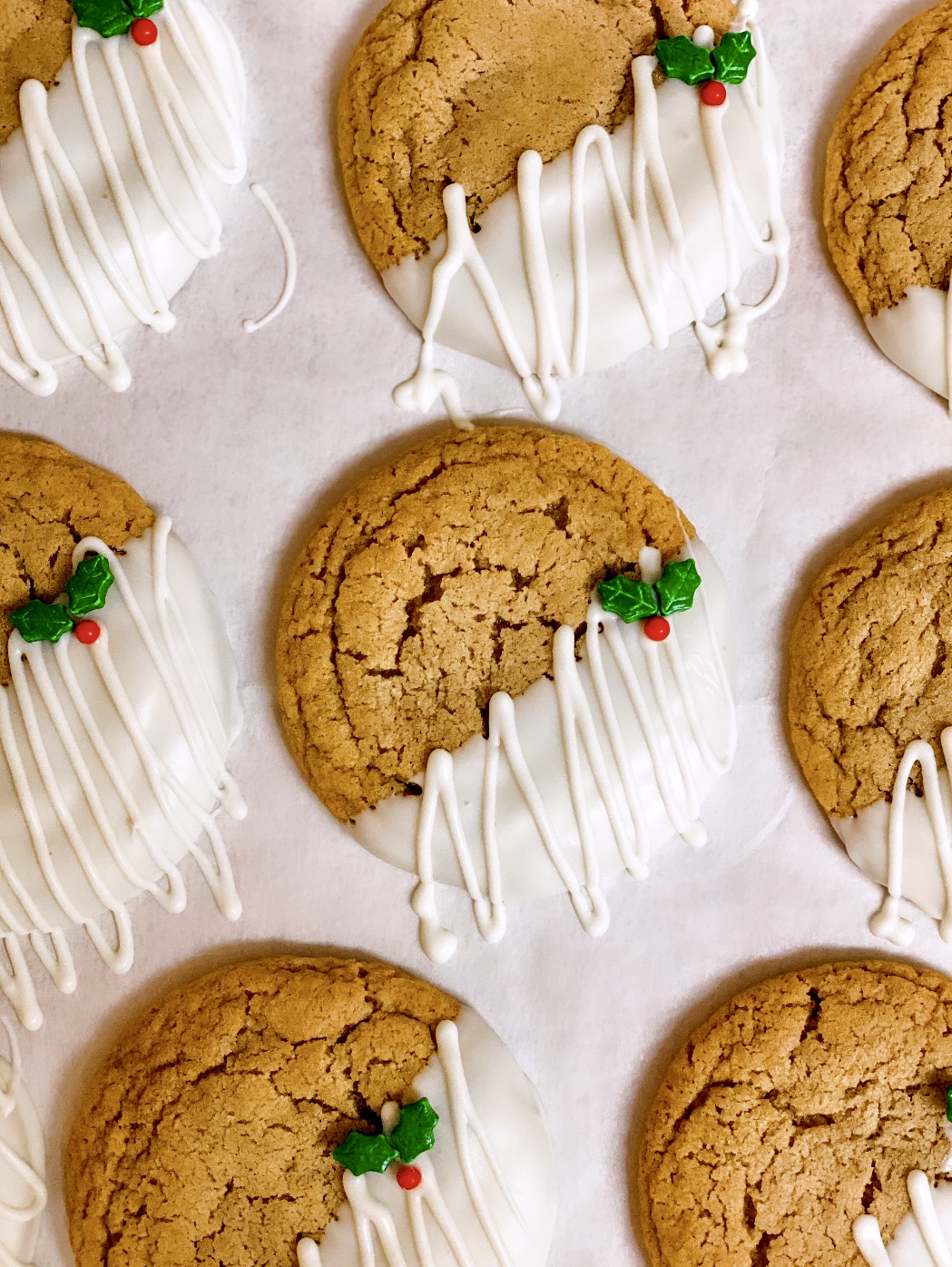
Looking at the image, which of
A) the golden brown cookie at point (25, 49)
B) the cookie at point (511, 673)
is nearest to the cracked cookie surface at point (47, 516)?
the cookie at point (511, 673)

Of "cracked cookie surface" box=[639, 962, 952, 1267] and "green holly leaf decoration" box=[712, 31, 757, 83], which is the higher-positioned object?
"green holly leaf decoration" box=[712, 31, 757, 83]

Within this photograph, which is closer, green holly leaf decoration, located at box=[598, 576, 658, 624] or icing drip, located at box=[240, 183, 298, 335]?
green holly leaf decoration, located at box=[598, 576, 658, 624]

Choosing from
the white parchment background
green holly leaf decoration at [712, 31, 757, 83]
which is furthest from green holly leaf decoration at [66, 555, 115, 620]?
green holly leaf decoration at [712, 31, 757, 83]

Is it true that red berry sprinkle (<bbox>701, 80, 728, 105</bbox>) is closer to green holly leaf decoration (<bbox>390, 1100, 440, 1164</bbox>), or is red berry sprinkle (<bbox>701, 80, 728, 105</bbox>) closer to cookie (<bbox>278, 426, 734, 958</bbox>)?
cookie (<bbox>278, 426, 734, 958</bbox>)

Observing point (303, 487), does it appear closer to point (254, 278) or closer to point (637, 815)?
point (254, 278)

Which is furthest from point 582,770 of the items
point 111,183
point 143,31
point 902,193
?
point 143,31

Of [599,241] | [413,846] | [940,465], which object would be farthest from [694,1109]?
[599,241]
